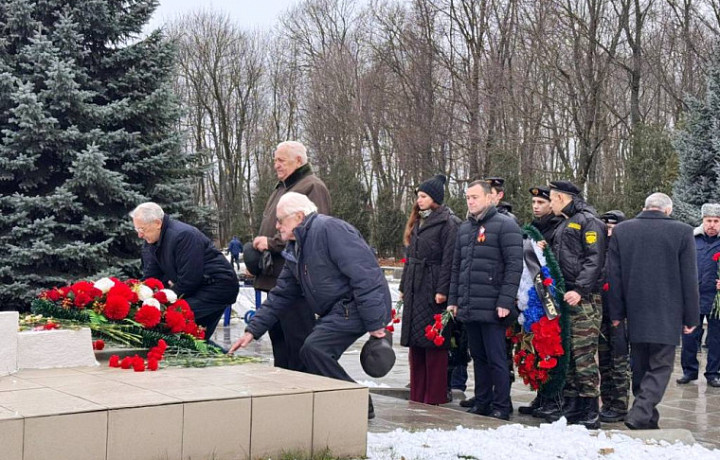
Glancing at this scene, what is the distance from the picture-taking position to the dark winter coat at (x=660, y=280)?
24.2 ft

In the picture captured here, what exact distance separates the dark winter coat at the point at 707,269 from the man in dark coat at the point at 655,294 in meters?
3.49

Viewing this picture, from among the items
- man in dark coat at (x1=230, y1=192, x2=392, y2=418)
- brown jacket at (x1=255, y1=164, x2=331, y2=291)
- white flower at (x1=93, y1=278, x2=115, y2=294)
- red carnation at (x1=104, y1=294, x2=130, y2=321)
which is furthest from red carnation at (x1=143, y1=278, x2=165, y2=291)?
man in dark coat at (x1=230, y1=192, x2=392, y2=418)

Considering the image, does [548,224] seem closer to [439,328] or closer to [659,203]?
[659,203]

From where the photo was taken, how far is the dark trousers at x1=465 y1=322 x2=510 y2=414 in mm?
7770

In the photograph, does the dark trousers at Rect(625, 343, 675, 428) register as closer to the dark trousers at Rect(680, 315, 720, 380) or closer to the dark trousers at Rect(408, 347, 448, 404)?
the dark trousers at Rect(408, 347, 448, 404)

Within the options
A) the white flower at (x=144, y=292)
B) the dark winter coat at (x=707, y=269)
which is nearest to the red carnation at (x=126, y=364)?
the white flower at (x=144, y=292)

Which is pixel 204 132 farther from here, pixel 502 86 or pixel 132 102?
pixel 132 102

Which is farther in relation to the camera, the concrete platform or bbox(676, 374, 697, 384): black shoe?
bbox(676, 374, 697, 384): black shoe

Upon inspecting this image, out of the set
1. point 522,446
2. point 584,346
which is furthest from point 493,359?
point 522,446

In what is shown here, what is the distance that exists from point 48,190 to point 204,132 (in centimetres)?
4510

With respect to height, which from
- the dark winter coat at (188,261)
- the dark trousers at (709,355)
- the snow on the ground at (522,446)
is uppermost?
the dark winter coat at (188,261)

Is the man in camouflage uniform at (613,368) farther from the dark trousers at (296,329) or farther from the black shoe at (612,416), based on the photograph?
the dark trousers at (296,329)

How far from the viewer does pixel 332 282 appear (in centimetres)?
650

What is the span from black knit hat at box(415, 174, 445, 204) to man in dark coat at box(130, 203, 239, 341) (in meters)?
1.88
